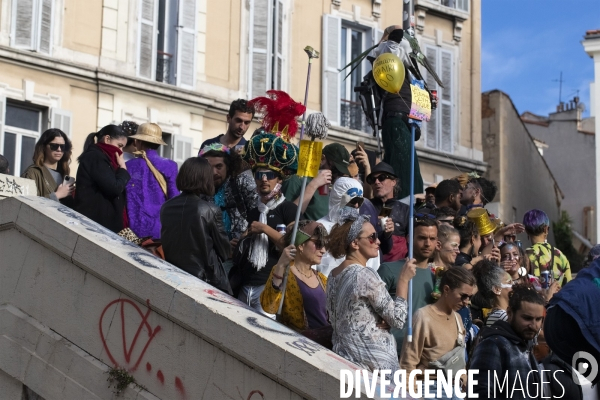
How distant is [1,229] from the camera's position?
26.6 ft

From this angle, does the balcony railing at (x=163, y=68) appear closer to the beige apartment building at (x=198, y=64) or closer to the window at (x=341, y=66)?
the beige apartment building at (x=198, y=64)

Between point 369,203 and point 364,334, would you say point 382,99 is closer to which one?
point 369,203

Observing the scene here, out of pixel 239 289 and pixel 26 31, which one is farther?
pixel 26 31

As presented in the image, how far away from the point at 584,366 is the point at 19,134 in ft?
48.5

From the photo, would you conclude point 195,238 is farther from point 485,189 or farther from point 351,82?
point 351,82

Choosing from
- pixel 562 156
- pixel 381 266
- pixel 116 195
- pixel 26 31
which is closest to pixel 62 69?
pixel 26 31

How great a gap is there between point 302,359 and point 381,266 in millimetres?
2559

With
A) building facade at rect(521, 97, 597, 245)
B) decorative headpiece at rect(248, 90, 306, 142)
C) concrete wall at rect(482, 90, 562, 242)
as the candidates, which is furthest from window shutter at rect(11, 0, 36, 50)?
building facade at rect(521, 97, 597, 245)

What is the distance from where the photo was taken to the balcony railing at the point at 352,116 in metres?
24.9

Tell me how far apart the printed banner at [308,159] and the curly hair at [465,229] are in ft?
7.10

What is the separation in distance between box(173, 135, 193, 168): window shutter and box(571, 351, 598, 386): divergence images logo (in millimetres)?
14773

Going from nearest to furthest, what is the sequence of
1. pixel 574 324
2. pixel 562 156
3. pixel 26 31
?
pixel 574 324 < pixel 26 31 < pixel 562 156

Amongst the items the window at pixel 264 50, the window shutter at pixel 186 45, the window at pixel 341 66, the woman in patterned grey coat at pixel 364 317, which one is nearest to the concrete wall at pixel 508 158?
the window at pixel 341 66

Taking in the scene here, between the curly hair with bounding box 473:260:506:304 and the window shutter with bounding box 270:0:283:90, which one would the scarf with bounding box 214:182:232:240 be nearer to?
the curly hair with bounding box 473:260:506:304
